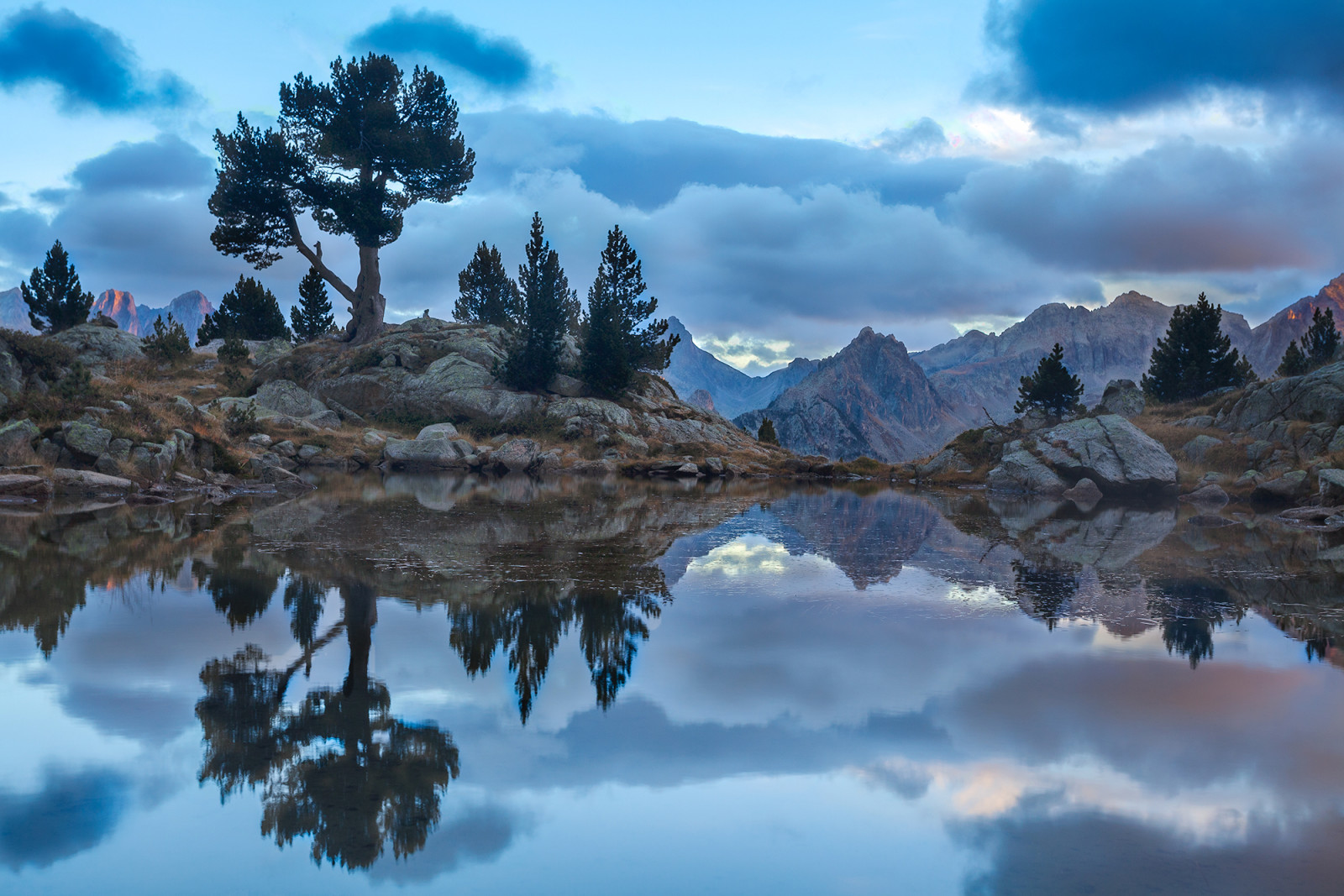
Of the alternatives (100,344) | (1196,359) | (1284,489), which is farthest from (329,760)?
(1196,359)

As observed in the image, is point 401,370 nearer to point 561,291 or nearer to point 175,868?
point 561,291

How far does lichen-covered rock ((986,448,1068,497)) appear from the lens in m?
37.6

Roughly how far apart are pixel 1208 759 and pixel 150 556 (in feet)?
46.6

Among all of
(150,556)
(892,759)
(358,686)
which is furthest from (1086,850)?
(150,556)

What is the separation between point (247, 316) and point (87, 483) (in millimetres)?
55039

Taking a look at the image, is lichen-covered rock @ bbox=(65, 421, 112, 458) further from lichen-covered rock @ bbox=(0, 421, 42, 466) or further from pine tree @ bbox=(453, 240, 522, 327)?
pine tree @ bbox=(453, 240, 522, 327)

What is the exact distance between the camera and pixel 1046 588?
41.6 feet

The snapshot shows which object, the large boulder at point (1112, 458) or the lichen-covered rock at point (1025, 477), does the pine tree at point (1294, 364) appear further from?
the lichen-covered rock at point (1025, 477)

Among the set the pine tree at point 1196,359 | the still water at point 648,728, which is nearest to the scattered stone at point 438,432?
the still water at point 648,728

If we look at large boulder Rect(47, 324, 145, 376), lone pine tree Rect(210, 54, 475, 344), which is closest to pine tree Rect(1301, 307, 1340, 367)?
lone pine tree Rect(210, 54, 475, 344)

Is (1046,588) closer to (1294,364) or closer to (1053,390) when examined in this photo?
(1053,390)

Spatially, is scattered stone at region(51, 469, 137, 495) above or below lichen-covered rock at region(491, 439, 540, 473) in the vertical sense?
below

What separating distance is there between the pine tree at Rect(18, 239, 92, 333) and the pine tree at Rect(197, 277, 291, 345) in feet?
30.1

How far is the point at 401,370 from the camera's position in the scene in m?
55.3
